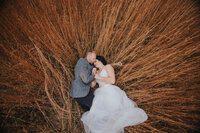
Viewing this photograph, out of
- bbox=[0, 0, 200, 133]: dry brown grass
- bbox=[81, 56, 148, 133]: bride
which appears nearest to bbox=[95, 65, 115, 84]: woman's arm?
bbox=[81, 56, 148, 133]: bride

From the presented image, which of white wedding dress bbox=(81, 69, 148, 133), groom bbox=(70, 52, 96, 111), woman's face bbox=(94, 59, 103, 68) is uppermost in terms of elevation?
woman's face bbox=(94, 59, 103, 68)

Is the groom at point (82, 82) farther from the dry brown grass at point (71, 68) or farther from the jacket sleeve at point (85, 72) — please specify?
the dry brown grass at point (71, 68)

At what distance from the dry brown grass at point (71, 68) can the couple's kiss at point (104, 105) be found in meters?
0.21

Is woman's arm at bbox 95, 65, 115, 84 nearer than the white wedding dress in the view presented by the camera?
No

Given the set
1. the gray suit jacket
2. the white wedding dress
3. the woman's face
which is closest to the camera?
the white wedding dress

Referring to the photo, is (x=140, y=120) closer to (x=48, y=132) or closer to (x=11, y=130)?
(x=48, y=132)

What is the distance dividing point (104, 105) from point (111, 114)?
0.44ft

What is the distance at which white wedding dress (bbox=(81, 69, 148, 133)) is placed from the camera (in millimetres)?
1190

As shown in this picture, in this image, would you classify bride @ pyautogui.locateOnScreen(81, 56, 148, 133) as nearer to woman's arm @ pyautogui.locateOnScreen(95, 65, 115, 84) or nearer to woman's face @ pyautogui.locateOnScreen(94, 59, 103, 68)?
woman's arm @ pyautogui.locateOnScreen(95, 65, 115, 84)

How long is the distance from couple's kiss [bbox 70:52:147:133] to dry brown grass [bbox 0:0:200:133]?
0.70ft

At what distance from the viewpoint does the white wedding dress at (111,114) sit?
119 centimetres

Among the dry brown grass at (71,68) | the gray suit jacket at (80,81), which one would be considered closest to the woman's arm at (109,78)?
the gray suit jacket at (80,81)

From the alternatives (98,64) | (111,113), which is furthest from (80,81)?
(111,113)

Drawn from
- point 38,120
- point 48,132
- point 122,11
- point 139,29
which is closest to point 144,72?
point 139,29
